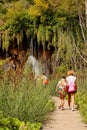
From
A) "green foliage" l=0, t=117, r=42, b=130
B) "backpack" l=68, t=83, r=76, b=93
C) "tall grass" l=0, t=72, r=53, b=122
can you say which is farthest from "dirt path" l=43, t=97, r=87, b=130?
"backpack" l=68, t=83, r=76, b=93

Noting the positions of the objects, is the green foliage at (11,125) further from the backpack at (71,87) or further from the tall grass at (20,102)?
the backpack at (71,87)

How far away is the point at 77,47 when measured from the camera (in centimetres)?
2431

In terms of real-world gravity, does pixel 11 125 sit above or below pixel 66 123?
A: above

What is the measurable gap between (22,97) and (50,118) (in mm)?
1976

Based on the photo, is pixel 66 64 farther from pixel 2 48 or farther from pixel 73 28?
pixel 2 48

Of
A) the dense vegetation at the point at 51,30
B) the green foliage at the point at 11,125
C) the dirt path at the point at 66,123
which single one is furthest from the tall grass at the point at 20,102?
the dense vegetation at the point at 51,30

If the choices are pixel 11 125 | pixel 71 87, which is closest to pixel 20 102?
pixel 11 125

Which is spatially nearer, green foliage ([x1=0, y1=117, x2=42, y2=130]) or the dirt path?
green foliage ([x1=0, y1=117, x2=42, y2=130])

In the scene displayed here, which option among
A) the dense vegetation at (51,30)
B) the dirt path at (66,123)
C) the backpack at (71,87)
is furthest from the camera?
the dense vegetation at (51,30)

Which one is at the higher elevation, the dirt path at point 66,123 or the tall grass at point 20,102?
the tall grass at point 20,102

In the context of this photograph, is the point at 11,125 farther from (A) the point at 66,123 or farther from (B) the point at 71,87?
(B) the point at 71,87

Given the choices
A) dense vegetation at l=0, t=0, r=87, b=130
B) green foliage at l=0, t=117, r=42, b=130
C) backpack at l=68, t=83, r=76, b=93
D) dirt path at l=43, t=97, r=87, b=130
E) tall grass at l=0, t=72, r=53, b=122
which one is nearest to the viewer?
green foliage at l=0, t=117, r=42, b=130

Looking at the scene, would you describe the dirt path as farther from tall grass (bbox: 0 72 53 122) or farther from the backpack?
the backpack

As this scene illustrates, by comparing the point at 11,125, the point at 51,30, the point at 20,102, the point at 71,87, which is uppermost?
the point at 51,30
